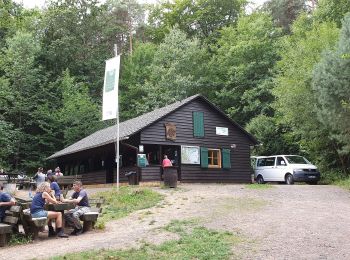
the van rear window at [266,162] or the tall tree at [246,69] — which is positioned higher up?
the tall tree at [246,69]

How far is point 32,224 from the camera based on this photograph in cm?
1004

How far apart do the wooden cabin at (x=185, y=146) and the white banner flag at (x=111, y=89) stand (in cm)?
352

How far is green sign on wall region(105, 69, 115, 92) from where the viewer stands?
765 inches

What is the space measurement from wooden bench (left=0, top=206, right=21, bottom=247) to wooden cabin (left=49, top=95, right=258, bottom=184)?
41.4 ft

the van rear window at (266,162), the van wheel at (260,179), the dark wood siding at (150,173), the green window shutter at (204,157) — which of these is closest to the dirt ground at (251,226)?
the dark wood siding at (150,173)

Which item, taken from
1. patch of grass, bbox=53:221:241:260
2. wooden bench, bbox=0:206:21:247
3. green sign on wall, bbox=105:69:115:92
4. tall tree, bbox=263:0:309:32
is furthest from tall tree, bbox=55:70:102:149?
patch of grass, bbox=53:221:241:260

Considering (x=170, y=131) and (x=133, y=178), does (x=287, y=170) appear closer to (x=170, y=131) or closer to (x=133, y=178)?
(x=170, y=131)

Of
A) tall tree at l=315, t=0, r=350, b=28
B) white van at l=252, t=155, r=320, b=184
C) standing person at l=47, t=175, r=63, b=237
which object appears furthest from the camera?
tall tree at l=315, t=0, r=350, b=28

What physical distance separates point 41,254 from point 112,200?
853 centimetres

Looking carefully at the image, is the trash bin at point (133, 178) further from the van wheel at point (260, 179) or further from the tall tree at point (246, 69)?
the tall tree at point (246, 69)

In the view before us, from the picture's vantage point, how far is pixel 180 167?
2511 cm

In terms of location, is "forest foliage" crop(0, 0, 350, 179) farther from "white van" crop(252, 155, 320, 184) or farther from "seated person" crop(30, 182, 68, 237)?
"seated person" crop(30, 182, 68, 237)

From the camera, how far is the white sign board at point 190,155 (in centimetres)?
2534

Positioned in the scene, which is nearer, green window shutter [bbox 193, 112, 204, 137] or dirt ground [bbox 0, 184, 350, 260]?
dirt ground [bbox 0, 184, 350, 260]
